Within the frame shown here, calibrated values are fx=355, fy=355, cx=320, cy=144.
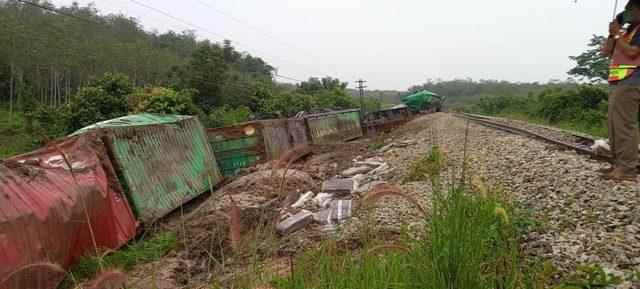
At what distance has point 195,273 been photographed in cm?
409

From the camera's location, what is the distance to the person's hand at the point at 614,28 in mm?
3652

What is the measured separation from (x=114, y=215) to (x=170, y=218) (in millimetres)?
1771

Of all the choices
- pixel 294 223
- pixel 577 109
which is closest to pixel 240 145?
pixel 294 223

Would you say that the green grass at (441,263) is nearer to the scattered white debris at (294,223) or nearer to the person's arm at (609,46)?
the scattered white debris at (294,223)

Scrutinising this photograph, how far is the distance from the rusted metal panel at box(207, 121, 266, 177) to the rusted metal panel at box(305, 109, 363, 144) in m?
3.91

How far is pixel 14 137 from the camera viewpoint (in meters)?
19.9

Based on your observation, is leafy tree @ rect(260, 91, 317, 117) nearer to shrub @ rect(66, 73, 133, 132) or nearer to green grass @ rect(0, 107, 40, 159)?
shrub @ rect(66, 73, 133, 132)

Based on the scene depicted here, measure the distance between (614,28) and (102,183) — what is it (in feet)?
21.3

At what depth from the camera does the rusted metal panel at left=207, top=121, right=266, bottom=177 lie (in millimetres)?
10164

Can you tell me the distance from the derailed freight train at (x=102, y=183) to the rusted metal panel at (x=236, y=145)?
0.03 meters

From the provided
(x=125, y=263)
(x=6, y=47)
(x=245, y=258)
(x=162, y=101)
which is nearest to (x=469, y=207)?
(x=245, y=258)

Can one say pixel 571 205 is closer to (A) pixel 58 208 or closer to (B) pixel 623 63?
(B) pixel 623 63

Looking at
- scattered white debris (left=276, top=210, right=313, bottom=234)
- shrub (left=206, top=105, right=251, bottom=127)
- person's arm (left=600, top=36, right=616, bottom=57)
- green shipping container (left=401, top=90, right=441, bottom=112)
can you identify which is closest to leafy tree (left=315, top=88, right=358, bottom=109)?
green shipping container (left=401, top=90, right=441, bottom=112)

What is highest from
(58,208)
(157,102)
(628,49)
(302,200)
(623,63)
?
(157,102)
